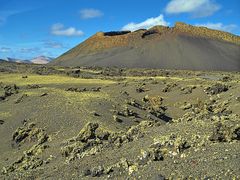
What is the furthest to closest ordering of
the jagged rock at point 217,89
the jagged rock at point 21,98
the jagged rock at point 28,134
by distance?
the jagged rock at point 217,89, the jagged rock at point 21,98, the jagged rock at point 28,134

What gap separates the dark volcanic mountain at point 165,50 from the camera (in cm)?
10291

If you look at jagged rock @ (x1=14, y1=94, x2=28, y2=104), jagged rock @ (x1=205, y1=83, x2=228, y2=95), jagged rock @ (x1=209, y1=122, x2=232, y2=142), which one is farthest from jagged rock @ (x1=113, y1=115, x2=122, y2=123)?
jagged rock @ (x1=205, y1=83, x2=228, y2=95)

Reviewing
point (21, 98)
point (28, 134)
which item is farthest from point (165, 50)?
point (28, 134)

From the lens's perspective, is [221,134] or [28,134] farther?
[28,134]

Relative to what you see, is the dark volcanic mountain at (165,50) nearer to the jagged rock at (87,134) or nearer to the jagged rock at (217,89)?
the jagged rock at (217,89)

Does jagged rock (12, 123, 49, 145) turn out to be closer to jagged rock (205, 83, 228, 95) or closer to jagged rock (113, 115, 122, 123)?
jagged rock (113, 115, 122, 123)

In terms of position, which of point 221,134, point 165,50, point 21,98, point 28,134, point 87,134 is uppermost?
point 165,50

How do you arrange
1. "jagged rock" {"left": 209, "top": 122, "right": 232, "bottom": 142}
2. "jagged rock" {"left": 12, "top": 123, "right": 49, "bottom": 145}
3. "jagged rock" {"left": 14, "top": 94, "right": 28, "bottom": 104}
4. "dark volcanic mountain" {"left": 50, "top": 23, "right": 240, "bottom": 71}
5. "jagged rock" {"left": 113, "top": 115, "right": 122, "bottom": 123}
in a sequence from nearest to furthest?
"jagged rock" {"left": 209, "top": 122, "right": 232, "bottom": 142}
"jagged rock" {"left": 12, "top": 123, "right": 49, "bottom": 145}
"jagged rock" {"left": 113, "top": 115, "right": 122, "bottom": 123}
"jagged rock" {"left": 14, "top": 94, "right": 28, "bottom": 104}
"dark volcanic mountain" {"left": 50, "top": 23, "right": 240, "bottom": 71}

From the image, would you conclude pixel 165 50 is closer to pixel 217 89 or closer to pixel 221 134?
pixel 217 89

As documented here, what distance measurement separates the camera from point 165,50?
4264 inches

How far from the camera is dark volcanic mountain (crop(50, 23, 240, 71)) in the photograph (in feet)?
338

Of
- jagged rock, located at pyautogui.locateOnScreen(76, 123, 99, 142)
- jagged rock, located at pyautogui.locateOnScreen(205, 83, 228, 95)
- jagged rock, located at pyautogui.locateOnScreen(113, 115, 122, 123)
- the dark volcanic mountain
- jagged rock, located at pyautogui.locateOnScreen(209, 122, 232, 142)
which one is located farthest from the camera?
the dark volcanic mountain

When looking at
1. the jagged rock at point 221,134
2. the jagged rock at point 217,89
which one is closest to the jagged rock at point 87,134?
the jagged rock at point 221,134

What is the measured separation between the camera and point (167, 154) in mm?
12500
